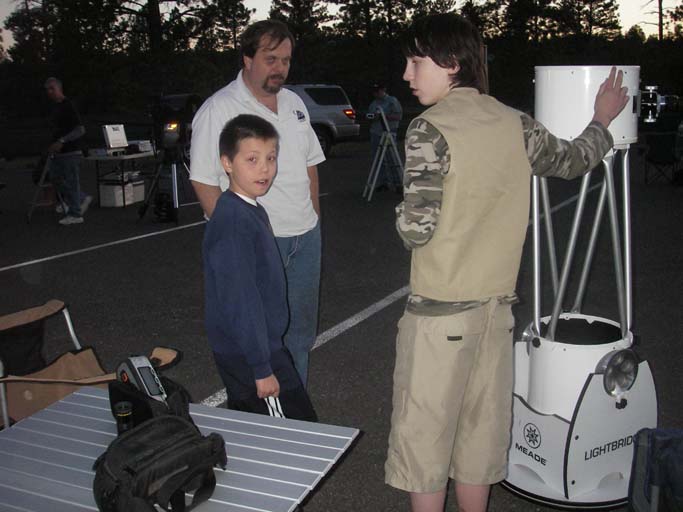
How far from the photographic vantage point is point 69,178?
1030cm

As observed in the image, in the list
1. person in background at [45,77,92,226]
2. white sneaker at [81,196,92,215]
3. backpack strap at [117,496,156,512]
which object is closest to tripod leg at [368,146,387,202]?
white sneaker at [81,196,92,215]

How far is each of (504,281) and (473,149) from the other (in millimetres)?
445

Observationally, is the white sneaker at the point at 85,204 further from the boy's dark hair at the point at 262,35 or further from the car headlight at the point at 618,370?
the car headlight at the point at 618,370

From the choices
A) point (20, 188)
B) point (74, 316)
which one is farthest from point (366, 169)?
point (74, 316)

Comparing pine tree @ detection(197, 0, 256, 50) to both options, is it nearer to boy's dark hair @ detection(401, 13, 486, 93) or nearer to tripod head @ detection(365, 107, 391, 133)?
tripod head @ detection(365, 107, 391, 133)

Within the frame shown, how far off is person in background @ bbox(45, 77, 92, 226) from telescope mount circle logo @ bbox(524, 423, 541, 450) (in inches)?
334

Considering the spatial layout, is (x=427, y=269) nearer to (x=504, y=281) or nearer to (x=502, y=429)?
(x=504, y=281)

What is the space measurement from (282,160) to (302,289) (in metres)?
0.59

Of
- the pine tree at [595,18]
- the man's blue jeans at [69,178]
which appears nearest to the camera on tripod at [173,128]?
the man's blue jeans at [69,178]

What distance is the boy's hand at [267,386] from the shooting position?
2.54m

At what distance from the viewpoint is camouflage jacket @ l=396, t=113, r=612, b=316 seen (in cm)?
207

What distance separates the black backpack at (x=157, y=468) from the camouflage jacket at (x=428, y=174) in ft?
2.53

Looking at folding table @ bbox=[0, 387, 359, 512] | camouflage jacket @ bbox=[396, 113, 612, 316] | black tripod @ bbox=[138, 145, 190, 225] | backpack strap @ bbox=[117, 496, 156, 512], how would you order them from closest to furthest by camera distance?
backpack strap @ bbox=[117, 496, 156, 512] < folding table @ bbox=[0, 387, 359, 512] < camouflage jacket @ bbox=[396, 113, 612, 316] < black tripod @ bbox=[138, 145, 190, 225]

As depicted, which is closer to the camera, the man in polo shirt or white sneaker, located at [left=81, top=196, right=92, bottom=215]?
the man in polo shirt
